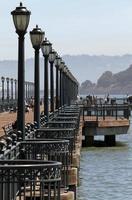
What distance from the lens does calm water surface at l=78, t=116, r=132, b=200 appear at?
87.9ft

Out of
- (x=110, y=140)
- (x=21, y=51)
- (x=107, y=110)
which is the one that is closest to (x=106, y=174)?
(x=21, y=51)

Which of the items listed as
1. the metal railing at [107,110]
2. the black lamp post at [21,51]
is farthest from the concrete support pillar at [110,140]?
the black lamp post at [21,51]

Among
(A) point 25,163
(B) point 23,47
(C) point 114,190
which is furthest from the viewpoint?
(C) point 114,190

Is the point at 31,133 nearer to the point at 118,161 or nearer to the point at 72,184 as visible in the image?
the point at 72,184

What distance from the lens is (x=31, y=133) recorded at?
18.6 m

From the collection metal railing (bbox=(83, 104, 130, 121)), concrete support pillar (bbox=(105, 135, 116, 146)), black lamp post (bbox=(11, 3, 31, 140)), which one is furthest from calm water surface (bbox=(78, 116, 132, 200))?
black lamp post (bbox=(11, 3, 31, 140))

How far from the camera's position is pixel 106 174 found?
3466 centimetres

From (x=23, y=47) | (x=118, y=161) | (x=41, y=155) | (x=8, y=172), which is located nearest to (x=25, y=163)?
(x=8, y=172)

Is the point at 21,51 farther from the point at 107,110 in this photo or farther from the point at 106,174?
the point at 107,110

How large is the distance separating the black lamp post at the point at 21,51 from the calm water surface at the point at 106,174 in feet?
30.5

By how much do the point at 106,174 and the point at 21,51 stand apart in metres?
18.6

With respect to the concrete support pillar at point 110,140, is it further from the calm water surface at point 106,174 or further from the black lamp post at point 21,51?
the black lamp post at point 21,51

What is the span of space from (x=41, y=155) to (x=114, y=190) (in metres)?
13.7

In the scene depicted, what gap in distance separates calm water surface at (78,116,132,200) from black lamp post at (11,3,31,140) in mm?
9302
